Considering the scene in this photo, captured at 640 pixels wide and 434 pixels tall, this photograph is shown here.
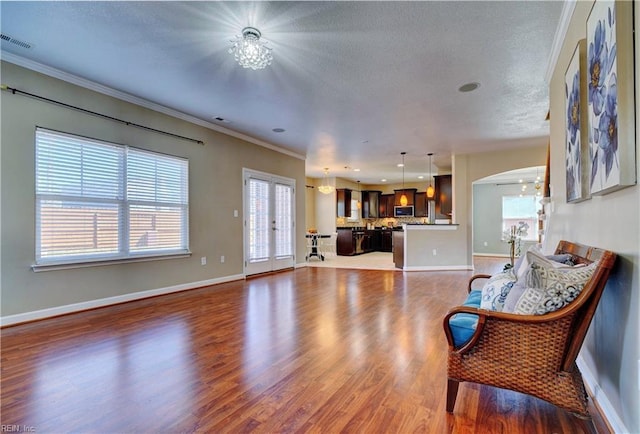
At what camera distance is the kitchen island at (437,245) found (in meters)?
7.28

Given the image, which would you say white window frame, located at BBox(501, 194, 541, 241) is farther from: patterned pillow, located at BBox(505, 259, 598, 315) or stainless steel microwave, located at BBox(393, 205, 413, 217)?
patterned pillow, located at BBox(505, 259, 598, 315)

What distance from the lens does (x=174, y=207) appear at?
4.82m

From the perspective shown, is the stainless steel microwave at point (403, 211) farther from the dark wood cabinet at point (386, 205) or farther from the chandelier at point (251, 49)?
the chandelier at point (251, 49)

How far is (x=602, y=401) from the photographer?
5.55 feet

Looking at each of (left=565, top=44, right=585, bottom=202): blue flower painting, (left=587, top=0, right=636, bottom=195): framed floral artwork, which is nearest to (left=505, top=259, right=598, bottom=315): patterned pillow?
(left=587, top=0, right=636, bottom=195): framed floral artwork

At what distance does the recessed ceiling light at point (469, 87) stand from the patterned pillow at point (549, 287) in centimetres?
288

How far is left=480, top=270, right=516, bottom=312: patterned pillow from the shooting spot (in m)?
1.85

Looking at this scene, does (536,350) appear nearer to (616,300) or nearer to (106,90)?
(616,300)

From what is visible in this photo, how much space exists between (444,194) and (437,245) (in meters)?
1.73

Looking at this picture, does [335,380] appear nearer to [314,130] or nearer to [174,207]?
[174,207]

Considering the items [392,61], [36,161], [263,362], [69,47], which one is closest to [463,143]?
[392,61]

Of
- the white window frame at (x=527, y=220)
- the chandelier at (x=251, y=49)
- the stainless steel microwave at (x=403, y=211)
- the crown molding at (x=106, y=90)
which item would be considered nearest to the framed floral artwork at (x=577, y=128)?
the chandelier at (x=251, y=49)

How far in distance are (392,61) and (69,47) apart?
125 inches

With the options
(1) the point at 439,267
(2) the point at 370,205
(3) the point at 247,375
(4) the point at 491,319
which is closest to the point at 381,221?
(2) the point at 370,205
